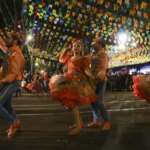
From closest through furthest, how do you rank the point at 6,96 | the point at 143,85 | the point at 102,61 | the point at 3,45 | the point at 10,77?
the point at 10,77, the point at 6,96, the point at 3,45, the point at 102,61, the point at 143,85

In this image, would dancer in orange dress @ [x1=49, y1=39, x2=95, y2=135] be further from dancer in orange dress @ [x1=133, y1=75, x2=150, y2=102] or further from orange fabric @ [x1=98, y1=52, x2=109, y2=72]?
dancer in orange dress @ [x1=133, y1=75, x2=150, y2=102]

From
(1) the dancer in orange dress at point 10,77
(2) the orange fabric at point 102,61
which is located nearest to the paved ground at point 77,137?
(1) the dancer in orange dress at point 10,77

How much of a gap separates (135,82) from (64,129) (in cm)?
200

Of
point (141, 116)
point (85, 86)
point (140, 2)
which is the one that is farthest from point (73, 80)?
point (140, 2)

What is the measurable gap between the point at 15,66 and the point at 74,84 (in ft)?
3.88

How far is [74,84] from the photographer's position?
12047 mm

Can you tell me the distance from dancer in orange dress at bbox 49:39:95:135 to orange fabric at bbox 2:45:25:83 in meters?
0.64

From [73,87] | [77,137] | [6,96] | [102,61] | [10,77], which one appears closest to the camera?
[77,137]

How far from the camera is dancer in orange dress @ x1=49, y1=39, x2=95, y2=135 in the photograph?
38.9ft

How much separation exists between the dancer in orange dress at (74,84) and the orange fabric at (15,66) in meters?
0.64

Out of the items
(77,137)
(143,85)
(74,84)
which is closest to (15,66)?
(74,84)

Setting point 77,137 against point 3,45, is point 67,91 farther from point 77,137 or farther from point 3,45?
point 3,45

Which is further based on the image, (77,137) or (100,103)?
(100,103)

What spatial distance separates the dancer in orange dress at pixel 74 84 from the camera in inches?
466
